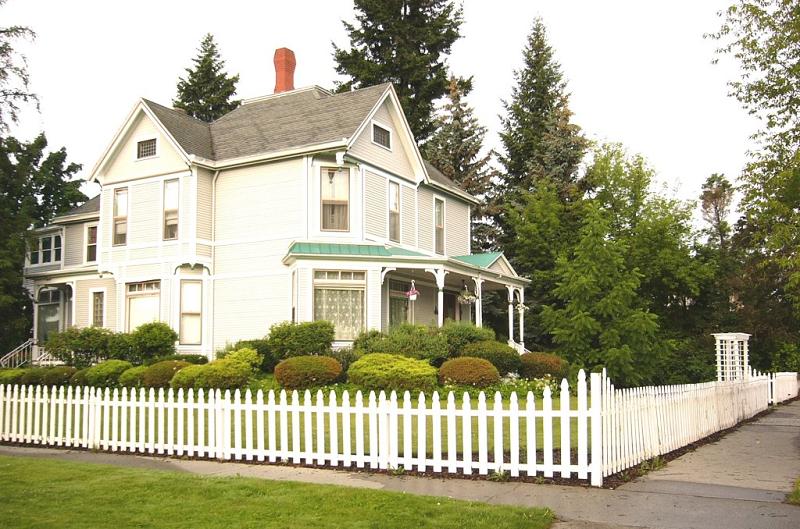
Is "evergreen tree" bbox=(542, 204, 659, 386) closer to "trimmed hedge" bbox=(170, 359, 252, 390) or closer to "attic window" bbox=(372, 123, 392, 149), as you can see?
"attic window" bbox=(372, 123, 392, 149)

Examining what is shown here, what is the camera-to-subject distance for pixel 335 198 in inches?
976

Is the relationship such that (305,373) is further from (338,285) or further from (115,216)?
(115,216)

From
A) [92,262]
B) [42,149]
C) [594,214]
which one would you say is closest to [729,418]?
[594,214]

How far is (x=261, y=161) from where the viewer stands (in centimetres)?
2520

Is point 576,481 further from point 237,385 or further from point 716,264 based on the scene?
point 716,264

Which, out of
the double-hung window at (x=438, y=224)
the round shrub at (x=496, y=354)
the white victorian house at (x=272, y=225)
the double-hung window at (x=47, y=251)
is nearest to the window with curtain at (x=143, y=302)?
the white victorian house at (x=272, y=225)

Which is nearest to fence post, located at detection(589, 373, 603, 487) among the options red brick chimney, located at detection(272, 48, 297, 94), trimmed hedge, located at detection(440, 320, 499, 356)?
trimmed hedge, located at detection(440, 320, 499, 356)

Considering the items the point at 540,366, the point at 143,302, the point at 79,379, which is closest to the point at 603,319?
the point at 540,366

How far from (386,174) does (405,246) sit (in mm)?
2580

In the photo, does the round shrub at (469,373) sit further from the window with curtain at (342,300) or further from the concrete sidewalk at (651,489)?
the concrete sidewalk at (651,489)

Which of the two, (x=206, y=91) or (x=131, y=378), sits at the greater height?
(x=206, y=91)

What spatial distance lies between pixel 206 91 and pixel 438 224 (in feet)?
93.8

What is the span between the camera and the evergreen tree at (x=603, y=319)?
25.3 metres

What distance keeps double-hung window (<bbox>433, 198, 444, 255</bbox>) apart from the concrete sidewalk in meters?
17.5
